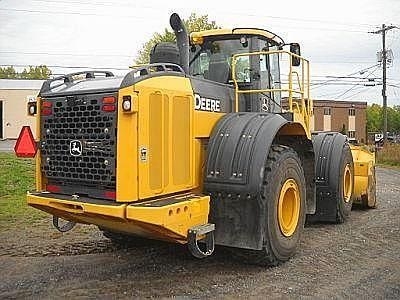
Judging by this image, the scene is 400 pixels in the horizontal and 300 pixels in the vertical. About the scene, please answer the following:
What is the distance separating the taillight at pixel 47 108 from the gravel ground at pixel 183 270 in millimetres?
1634

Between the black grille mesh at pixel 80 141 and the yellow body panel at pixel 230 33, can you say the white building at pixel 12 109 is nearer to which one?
the yellow body panel at pixel 230 33

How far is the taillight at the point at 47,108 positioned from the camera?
17.1 ft

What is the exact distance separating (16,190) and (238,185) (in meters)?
7.74

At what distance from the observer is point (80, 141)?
4945mm

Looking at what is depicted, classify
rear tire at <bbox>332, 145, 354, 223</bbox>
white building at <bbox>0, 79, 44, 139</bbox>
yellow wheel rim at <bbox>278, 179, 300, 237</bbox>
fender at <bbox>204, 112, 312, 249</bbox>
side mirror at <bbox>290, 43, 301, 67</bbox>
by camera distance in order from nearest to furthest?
fender at <bbox>204, 112, 312, 249</bbox>
yellow wheel rim at <bbox>278, 179, 300, 237</bbox>
side mirror at <bbox>290, 43, 301, 67</bbox>
rear tire at <bbox>332, 145, 354, 223</bbox>
white building at <bbox>0, 79, 44, 139</bbox>

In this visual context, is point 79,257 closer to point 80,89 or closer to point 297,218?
point 80,89

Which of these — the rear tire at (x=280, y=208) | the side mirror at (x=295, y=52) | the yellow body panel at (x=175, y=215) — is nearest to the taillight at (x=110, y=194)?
the yellow body panel at (x=175, y=215)

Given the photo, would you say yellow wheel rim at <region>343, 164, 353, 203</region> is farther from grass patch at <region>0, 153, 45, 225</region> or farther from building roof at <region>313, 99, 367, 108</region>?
building roof at <region>313, 99, 367, 108</region>

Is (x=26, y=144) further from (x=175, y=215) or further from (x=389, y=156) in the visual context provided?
(x=389, y=156)

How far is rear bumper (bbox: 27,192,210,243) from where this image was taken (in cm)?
459

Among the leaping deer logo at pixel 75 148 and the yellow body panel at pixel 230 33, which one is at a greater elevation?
the yellow body panel at pixel 230 33

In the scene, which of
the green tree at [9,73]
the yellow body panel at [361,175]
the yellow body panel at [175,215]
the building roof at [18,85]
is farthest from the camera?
the green tree at [9,73]

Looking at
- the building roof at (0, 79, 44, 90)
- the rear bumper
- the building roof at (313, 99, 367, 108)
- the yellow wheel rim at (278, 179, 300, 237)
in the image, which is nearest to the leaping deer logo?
the rear bumper

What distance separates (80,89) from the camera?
5.03m
